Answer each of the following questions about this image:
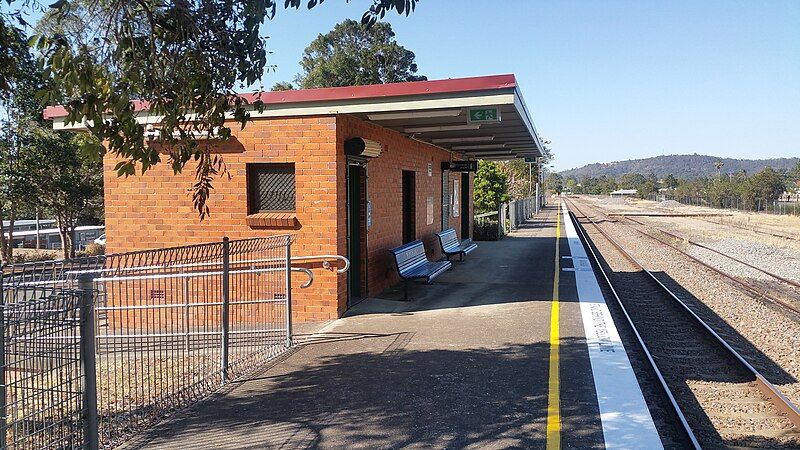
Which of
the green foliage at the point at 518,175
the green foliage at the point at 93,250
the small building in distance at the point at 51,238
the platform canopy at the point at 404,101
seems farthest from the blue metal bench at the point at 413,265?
the green foliage at the point at 518,175

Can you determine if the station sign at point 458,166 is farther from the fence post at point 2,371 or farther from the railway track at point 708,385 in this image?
the fence post at point 2,371

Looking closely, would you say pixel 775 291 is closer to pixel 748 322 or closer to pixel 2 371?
pixel 748 322

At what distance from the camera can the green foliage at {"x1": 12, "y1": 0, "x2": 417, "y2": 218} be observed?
498cm

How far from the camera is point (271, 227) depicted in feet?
31.4

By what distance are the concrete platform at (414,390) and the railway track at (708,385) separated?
1.09 meters

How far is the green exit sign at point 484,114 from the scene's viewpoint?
906cm

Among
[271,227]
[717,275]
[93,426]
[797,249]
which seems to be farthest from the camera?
[797,249]

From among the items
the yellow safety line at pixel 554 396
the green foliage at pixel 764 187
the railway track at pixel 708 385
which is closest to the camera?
the yellow safety line at pixel 554 396

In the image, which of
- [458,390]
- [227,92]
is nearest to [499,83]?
[227,92]

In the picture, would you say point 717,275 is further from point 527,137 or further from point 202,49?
point 202,49

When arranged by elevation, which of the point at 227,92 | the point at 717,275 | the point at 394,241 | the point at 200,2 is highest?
the point at 200,2

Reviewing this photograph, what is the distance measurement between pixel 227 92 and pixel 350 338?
347 cm

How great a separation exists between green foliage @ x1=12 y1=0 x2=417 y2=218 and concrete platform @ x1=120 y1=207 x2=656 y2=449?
1.93m

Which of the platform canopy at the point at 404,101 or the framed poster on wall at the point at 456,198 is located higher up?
the platform canopy at the point at 404,101
